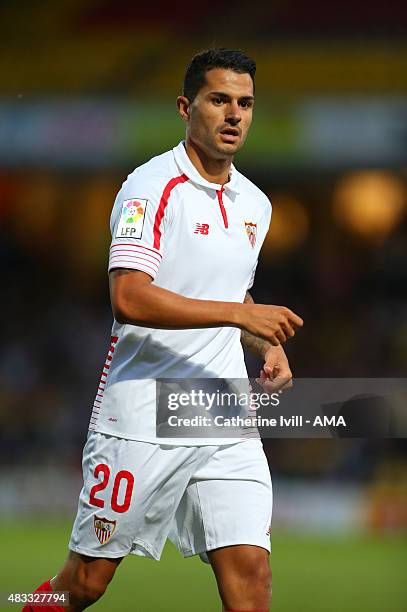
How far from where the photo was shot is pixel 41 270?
1633 cm

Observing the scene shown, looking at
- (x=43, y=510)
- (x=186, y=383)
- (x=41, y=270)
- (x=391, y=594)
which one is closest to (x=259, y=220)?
(x=186, y=383)

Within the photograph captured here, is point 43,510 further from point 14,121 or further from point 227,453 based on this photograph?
point 227,453

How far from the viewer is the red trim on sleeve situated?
407 cm

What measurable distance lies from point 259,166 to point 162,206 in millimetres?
10368

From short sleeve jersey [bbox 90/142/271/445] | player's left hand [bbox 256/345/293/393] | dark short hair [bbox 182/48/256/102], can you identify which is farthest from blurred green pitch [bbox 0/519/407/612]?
dark short hair [bbox 182/48/256/102]

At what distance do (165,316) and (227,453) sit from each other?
2.11 ft

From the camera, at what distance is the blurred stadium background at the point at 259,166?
12.2 metres

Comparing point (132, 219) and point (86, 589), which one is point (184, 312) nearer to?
point (132, 219)

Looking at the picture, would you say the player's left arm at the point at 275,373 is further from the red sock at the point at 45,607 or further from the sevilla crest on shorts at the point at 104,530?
the red sock at the point at 45,607

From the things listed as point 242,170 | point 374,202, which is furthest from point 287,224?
point 242,170

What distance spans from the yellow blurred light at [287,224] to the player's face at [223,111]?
11.7 m

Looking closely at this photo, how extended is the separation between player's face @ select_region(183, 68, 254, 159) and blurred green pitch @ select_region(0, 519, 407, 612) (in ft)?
10.3

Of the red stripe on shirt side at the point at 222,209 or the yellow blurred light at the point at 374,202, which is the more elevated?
the yellow blurred light at the point at 374,202

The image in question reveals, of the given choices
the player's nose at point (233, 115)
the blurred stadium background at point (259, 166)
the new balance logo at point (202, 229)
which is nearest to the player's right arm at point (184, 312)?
the new balance logo at point (202, 229)
